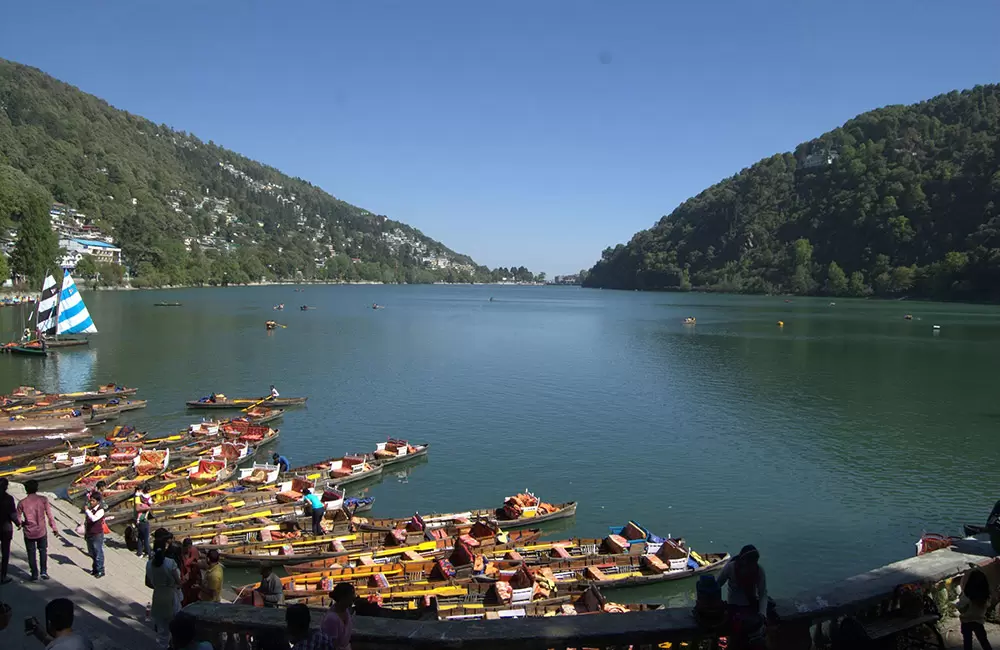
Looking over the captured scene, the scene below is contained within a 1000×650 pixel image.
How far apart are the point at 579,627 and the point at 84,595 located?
1074cm

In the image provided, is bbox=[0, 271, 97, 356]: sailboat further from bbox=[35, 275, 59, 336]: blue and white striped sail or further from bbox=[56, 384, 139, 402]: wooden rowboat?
bbox=[56, 384, 139, 402]: wooden rowboat

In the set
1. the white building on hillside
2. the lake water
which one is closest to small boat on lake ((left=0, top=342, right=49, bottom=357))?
the lake water

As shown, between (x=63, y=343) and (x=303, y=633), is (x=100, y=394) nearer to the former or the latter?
(x=63, y=343)

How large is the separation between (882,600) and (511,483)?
2323cm

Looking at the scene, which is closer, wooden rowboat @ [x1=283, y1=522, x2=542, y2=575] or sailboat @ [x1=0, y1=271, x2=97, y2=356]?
wooden rowboat @ [x1=283, y1=522, x2=542, y2=575]

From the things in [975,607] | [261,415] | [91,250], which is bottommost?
[261,415]

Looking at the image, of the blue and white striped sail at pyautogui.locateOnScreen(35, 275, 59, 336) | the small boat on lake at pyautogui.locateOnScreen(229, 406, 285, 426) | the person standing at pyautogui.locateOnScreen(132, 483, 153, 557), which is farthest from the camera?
the blue and white striped sail at pyautogui.locateOnScreen(35, 275, 59, 336)

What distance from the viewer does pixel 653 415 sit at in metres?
43.4

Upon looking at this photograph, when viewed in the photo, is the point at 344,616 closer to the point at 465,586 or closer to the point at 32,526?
the point at 32,526

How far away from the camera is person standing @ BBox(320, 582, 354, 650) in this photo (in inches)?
230

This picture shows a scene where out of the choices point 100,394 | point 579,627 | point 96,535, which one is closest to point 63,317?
point 100,394

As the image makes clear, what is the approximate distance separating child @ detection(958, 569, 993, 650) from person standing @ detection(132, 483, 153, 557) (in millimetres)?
16858

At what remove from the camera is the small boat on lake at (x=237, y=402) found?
1650 inches

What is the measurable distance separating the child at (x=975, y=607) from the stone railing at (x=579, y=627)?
480mm
